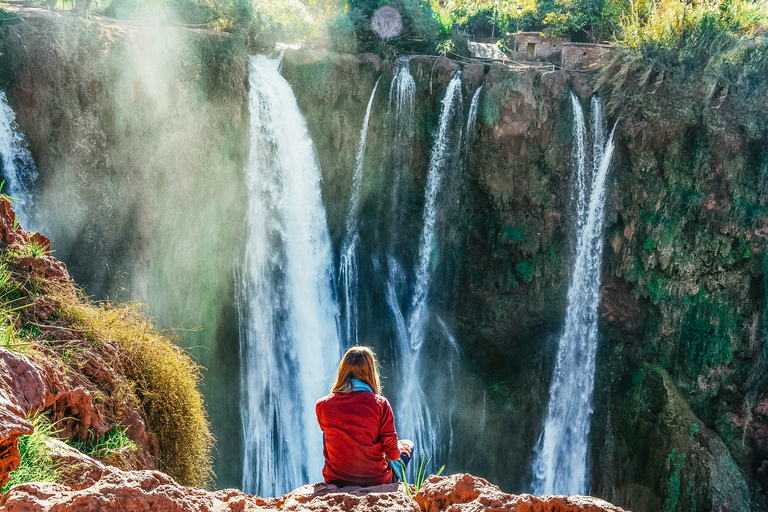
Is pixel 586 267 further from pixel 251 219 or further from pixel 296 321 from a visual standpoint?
pixel 251 219

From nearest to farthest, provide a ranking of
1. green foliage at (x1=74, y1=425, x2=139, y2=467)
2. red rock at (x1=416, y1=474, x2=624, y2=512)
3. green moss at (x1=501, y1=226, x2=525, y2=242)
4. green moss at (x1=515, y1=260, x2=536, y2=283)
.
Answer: red rock at (x1=416, y1=474, x2=624, y2=512) → green foliage at (x1=74, y1=425, x2=139, y2=467) → green moss at (x1=501, y1=226, x2=525, y2=242) → green moss at (x1=515, y1=260, x2=536, y2=283)

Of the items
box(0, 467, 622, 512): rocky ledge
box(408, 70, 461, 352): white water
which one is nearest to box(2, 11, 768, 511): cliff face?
box(408, 70, 461, 352): white water

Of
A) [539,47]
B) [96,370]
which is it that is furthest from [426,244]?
[96,370]

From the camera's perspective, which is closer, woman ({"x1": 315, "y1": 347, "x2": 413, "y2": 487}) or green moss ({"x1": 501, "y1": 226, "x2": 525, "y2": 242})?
woman ({"x1": 315, "y1": 347, "x2": 413, "y2": 487})

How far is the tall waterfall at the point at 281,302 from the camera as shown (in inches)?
474

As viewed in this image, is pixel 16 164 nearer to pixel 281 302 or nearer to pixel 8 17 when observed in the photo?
pixel 8 17

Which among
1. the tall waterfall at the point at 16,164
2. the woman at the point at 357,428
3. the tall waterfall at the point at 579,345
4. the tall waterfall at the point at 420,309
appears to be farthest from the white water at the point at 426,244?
the woman at the point at 357,428

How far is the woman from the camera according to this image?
10.0 feet

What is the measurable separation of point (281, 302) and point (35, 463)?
9.82 metres

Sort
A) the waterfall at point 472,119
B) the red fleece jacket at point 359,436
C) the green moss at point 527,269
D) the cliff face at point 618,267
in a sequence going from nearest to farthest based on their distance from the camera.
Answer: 1. the red fleece jacket at point 359,436
2. the cliff face at point 618,267
3. the waterfall at point 472,119
4. the green moss at point 527,269

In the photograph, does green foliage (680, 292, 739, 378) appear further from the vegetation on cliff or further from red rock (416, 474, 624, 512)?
red rock (416, 474, 624, 512)

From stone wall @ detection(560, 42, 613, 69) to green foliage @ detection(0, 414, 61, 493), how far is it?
14.8 metres

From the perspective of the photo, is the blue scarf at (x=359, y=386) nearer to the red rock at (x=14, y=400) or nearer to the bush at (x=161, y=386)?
the red rock at (x=14, y=400)

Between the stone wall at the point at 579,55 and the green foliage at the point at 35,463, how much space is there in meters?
14.8
